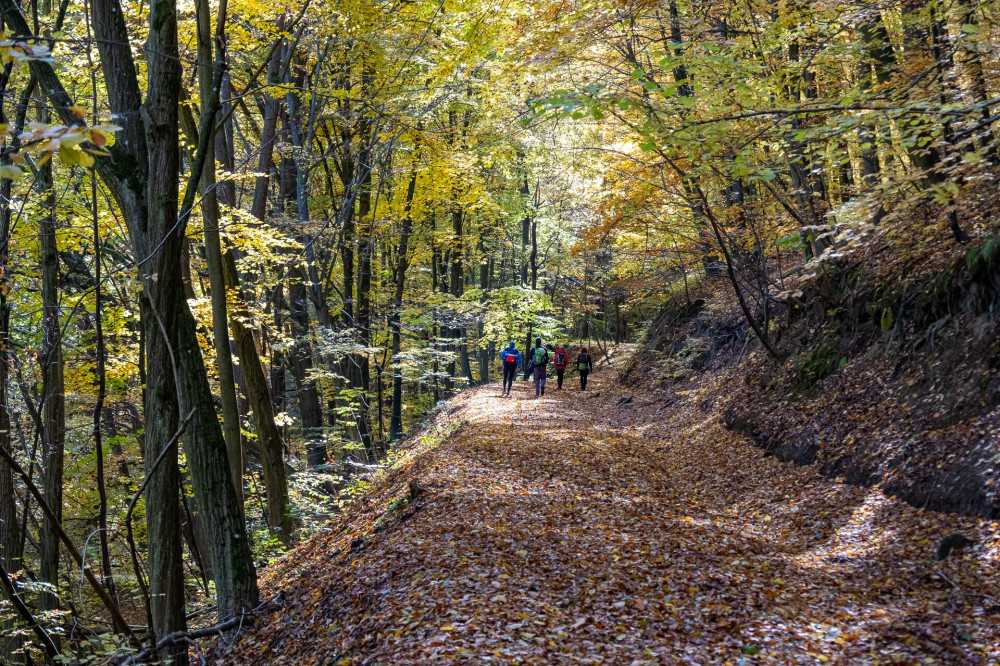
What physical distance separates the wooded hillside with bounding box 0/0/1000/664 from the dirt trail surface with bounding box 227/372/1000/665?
80 centimetres

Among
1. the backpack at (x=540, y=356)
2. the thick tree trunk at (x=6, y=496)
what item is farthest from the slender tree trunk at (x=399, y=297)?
the thick tree trunk at (x=6, y=496)

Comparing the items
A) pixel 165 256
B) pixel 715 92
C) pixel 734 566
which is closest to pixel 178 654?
pixel 165 256

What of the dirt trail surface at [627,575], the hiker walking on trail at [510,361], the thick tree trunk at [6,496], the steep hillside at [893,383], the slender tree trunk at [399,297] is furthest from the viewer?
the hiker walking on trail at [510,361]

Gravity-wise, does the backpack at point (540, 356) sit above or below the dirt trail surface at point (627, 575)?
above

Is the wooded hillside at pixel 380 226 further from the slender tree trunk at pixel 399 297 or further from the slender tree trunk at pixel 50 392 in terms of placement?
the slender tree trunk at pixel 399 297

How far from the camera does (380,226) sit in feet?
53.1

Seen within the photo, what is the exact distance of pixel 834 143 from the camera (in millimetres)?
6723

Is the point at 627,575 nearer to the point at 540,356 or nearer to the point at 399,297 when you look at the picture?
the point at 540,356

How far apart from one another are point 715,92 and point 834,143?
52.0 inches

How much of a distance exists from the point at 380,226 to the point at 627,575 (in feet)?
39.1

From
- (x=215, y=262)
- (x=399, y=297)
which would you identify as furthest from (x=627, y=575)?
(x=399, y=297)

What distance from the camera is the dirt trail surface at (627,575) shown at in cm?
488

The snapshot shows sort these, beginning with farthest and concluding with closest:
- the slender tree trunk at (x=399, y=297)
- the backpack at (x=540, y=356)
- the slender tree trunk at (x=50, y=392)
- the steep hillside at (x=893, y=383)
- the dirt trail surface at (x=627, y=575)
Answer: the backpack at (x=540, y=356) < the slender tree trunk at (x=399, y=297) < the slender tree trunk at (x=50, y=392) < the steep hillside at (x=893, y=383) < the dirt trail surface at (x=627, y=575)

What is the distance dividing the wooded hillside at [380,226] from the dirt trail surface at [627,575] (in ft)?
2.62
